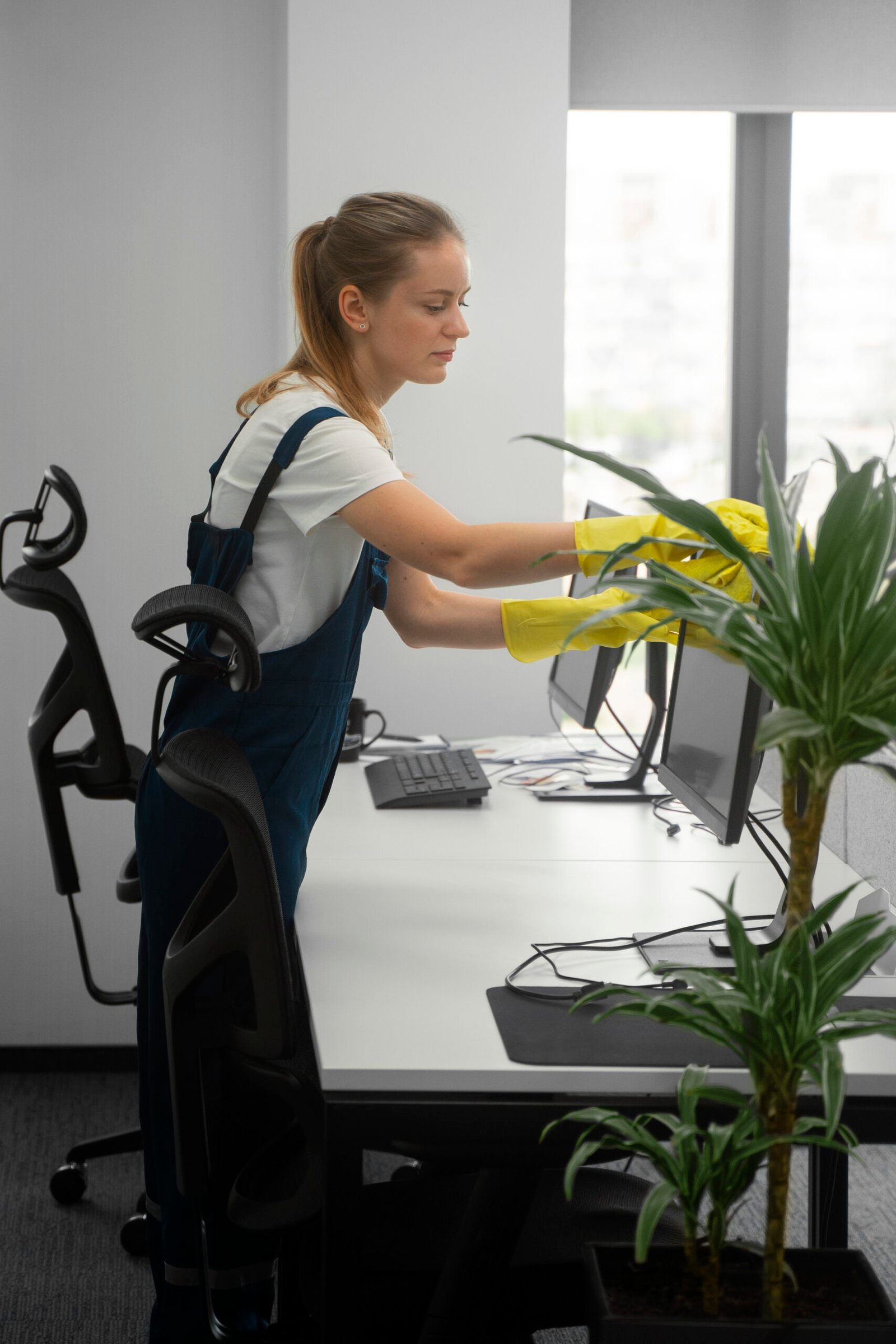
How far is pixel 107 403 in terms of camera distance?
9.93ft

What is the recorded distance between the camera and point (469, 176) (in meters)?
2.85

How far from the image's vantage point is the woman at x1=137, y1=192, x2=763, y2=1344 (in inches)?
62.8

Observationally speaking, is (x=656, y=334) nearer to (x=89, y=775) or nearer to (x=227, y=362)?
(x=227, y=362)

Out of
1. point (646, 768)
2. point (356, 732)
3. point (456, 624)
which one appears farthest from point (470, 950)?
point (356, 732)

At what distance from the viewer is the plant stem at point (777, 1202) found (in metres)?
0.98

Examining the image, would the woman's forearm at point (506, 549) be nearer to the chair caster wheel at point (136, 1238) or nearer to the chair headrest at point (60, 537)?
the chair headrest at point (60, 537)

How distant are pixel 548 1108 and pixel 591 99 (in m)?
2.72

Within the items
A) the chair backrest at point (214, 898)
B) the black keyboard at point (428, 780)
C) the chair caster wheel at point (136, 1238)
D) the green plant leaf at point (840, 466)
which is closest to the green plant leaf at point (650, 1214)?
the chair backrest at point (214, 898)

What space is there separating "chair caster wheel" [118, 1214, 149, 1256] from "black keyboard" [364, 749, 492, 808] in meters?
0.84

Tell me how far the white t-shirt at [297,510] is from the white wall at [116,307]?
1.44m

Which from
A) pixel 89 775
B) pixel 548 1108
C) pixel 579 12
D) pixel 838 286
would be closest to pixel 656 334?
pixel 838 286

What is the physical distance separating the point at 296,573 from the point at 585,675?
94cm

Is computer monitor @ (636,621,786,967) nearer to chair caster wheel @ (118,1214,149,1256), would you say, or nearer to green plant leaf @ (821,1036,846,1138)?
green plant leaf @ (821,1036,846,1138)

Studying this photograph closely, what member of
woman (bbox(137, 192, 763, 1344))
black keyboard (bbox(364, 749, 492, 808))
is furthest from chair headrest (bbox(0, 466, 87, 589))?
black keyboard (bbox(364, 749, 492, 808))
